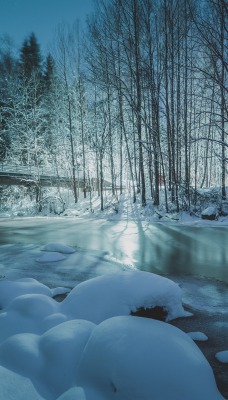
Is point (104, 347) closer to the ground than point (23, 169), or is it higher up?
closer to the ground

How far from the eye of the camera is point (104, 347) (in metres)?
2.33

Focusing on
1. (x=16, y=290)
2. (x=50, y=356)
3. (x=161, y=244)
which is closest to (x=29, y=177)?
(x=161, y=244)

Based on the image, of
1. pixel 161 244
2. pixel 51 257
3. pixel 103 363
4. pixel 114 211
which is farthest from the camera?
pixel 114 211

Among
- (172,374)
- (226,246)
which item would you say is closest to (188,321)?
(172,374)

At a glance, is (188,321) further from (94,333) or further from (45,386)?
(45,386)

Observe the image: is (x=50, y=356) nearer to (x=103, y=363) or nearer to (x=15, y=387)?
(x=15, y=387)

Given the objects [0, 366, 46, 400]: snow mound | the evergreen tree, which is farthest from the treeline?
[0, 366, 46, 400]: snow mound

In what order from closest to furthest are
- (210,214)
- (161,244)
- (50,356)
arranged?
1. (50,356)
2. (161,244)
3. (210,214)

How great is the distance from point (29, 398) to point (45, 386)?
0.66 ft

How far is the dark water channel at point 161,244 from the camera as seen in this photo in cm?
616

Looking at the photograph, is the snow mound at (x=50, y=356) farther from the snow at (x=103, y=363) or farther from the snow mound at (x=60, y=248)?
the snow mound at (x=60, y=248)

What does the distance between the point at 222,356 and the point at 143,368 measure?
1087mm

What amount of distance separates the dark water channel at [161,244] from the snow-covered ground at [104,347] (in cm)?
199

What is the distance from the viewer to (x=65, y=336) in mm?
2635
